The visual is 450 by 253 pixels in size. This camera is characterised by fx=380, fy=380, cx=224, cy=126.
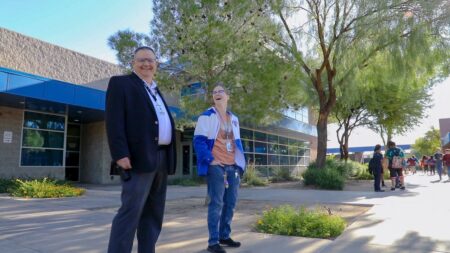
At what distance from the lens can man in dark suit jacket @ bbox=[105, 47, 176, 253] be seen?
299 cm

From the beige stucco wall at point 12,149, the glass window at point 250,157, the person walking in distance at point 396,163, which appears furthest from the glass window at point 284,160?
the beige stucco wall at point 12,149

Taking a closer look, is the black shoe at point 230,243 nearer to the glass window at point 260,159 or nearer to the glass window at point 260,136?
the glass window at point 260,159

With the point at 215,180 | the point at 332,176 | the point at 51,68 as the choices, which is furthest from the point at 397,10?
the point at 51,68

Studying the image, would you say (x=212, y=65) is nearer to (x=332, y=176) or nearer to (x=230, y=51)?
(x=230, y=51)

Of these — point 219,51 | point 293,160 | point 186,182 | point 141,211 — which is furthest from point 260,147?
point 141,211

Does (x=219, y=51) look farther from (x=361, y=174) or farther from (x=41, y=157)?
(x=361, y=174)

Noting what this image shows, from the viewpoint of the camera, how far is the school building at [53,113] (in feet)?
46.4

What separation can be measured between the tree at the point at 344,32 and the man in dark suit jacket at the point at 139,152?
920cm

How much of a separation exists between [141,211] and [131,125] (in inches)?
28.4

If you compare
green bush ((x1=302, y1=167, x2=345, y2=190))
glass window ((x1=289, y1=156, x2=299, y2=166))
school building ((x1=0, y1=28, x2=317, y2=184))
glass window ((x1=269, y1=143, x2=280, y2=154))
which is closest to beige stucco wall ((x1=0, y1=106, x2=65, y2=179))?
school building ((x1=0, y1=28, x2=317, y2=184))

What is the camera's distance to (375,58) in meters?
15.8

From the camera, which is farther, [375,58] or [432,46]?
[375,58]

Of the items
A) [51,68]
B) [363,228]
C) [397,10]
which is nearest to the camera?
[363,228]

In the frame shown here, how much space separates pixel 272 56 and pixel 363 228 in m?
5.91
